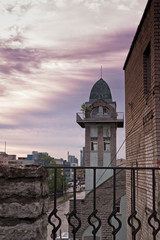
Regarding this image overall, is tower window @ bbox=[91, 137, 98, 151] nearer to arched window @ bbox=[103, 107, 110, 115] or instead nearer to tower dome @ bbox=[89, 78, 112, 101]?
arched window @ bbox=[103, 107, 110, 115]

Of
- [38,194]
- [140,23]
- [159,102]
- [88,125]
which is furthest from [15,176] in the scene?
[88,125]

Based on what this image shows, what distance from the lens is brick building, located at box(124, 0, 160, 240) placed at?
856cm

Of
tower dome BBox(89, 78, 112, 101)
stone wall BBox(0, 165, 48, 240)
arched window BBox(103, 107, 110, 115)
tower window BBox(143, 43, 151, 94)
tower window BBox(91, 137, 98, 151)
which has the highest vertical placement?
tower dome BBox(89, 78, 112, 101)

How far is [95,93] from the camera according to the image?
33.3 m

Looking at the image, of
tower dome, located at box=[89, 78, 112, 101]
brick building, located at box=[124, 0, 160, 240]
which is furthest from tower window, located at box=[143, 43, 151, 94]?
tower dome, located at box=[89, 78, 112, 101]

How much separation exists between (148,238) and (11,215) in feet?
25.8

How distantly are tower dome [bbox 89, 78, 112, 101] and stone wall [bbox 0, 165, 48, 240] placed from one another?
3007 centimetres

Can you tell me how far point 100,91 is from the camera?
33.4 m

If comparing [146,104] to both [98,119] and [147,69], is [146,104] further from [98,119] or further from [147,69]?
[98,119]

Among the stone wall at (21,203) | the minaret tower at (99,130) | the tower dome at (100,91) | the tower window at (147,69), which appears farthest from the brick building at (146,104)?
the tower dome at (100,91)

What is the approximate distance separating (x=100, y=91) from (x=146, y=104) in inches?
937

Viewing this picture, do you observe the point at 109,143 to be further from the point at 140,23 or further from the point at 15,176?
the point at 15,176

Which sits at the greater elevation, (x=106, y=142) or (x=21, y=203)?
(x=106, y=142)

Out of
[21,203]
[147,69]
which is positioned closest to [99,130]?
[147,69]
